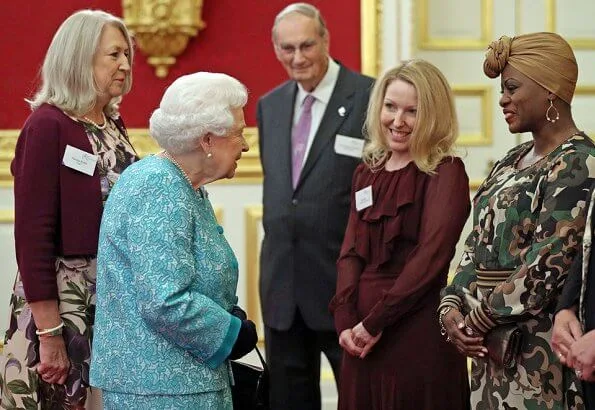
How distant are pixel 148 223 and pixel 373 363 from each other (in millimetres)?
1115

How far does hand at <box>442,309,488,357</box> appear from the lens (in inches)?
118

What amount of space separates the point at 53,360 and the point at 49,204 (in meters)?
0.45

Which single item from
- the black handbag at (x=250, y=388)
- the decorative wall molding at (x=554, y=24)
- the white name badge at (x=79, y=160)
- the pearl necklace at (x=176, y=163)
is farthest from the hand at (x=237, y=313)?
the decorative wall molding at (x=554, y=24)

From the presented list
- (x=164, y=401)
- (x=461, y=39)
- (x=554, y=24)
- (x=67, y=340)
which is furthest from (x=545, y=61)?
(x=554, y=24)

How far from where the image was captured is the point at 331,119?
437 centimetres

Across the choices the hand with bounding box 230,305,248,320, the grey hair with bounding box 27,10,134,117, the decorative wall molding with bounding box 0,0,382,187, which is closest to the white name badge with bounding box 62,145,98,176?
the grey hair with bounding box 27,10,134,117

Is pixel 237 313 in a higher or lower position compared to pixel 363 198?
lower

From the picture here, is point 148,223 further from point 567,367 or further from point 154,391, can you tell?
point 567,367

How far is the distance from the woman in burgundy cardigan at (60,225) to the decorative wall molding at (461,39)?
2633 mm

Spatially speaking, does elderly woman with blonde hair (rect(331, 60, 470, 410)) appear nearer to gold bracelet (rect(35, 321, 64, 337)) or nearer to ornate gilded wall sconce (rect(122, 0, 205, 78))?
gold bracelet (rect(35, 321, 64, 337))

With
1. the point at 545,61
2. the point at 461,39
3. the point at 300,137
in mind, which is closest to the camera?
the point at 545,61

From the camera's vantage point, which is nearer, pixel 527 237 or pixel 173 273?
pixel 173 273

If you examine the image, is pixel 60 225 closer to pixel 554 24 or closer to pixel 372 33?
pixel 372 33

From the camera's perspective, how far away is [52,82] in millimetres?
3371
